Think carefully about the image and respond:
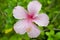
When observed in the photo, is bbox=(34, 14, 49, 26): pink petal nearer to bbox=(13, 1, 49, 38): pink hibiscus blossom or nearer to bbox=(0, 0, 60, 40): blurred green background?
bbox=(13, 1, 49, 38): pink hibiscus blossom

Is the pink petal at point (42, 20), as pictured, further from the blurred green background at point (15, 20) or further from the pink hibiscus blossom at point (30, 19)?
the blurred green background at point (15, 20)

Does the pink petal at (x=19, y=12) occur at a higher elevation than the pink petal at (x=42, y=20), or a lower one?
higher

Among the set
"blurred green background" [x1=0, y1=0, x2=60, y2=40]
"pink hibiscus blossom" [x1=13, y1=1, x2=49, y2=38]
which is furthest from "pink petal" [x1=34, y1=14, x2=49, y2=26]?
"blurred green background" [x1=0, y1=0, x2=60, y2=40]

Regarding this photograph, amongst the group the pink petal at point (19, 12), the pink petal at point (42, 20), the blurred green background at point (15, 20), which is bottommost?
the blurred green background at point (15, 20)

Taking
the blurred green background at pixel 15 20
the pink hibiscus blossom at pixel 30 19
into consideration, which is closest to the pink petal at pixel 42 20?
the pink hibiscus blossom at pixel 30 19

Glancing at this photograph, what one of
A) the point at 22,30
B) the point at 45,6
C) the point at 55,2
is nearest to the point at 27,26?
the point at 22,30
